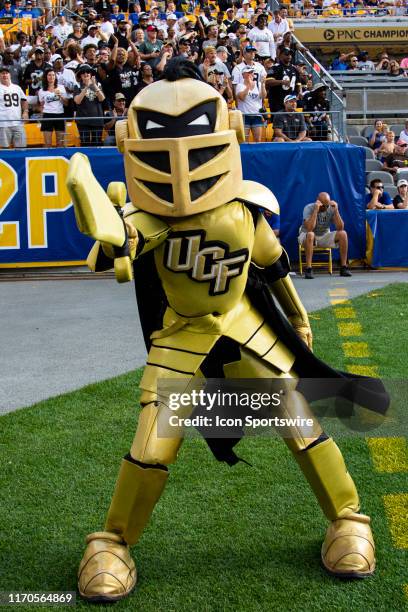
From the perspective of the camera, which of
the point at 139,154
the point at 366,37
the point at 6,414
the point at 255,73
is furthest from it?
the point at 366,37

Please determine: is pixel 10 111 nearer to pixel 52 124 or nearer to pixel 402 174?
pixel 52 124

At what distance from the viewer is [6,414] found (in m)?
5.85

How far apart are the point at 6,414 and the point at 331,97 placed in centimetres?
915

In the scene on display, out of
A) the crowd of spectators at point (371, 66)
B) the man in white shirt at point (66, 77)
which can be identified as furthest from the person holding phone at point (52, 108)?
the crowd of spectators at point (371, 66)

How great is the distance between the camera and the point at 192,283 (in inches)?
134

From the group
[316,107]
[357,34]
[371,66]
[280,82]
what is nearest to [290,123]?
[316,107]

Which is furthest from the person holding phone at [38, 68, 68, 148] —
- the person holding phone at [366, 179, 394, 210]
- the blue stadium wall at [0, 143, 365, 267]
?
the person holding phone at [366, 179, 394, 210]

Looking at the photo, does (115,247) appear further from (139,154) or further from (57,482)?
(57,482)

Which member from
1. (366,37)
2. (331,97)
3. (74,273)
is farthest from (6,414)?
(366,37)

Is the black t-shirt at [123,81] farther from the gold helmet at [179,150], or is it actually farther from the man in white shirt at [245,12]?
the gold helmet at [179,150]

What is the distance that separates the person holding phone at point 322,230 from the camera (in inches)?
472

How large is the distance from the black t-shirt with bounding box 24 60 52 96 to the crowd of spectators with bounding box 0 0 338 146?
2 cm

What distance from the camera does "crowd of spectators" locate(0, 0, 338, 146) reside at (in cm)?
1280

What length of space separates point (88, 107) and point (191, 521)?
31.6 feet
